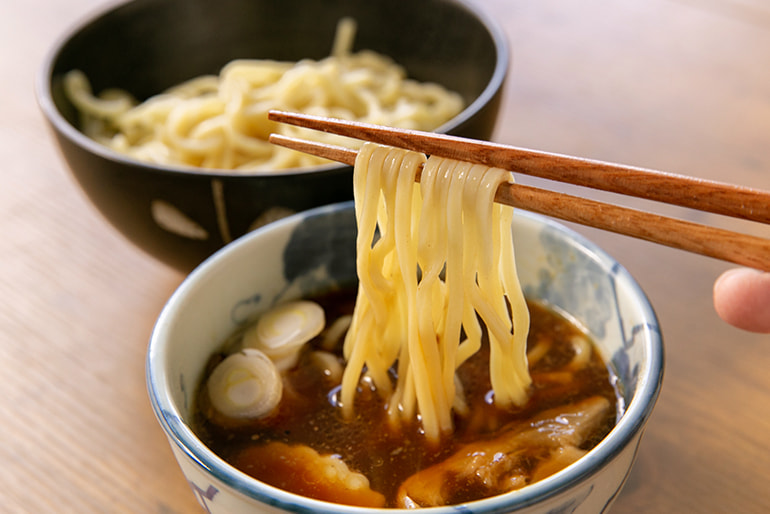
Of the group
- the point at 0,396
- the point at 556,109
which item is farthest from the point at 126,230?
the point at 556,109

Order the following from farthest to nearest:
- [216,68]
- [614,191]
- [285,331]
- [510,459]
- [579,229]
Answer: [216,68] < [579,229] < [285,331] < [510,459] < [614,191]

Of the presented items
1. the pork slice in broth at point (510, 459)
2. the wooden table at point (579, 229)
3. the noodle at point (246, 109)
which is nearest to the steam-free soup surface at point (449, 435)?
the pork slice in broth at point (510, 459)

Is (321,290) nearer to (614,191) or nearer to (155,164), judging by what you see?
(155,164)

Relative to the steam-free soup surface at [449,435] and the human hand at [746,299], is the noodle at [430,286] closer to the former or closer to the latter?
the steam-free soup surface at [449,435]

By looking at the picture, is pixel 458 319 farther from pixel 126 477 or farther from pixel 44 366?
pixel 44 366

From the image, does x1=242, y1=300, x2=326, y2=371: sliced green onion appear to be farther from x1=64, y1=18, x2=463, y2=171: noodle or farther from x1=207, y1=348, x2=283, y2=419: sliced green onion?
x1=64, y1=18, x2=463, y2=171: noodle

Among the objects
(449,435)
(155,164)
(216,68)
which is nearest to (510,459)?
(449,435)

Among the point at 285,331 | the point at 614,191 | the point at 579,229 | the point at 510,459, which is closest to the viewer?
the point at 614,191
